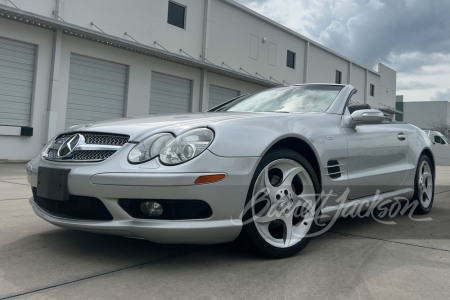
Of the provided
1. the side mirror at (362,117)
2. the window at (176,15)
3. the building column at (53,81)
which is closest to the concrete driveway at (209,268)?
the side mirror at (362,117)

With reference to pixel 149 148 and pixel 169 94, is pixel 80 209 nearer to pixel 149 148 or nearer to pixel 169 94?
pixel 149 148

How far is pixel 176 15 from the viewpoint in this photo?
15133mm

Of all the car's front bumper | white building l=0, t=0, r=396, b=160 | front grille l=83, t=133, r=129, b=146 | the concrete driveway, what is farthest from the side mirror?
white building l=0, t=0, r=396, b=160

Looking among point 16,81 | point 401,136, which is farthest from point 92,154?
point 16,81

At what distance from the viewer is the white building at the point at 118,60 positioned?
1098 centimetres

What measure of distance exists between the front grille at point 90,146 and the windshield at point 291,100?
140cm

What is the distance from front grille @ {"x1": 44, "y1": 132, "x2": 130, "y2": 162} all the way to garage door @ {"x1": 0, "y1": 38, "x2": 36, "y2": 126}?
31.3ft

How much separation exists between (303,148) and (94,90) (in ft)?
36.2

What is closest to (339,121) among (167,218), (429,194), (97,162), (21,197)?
(167,218)

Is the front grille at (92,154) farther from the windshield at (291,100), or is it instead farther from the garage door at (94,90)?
the garage door at (94,90)

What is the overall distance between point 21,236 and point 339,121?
2585 mm

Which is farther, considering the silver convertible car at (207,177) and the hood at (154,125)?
the hood at (154,125)

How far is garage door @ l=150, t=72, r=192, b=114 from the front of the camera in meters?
14.6

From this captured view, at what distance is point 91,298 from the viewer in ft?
6.19
